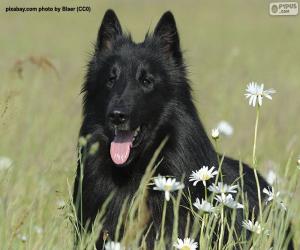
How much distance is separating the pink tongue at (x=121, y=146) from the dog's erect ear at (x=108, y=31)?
34.2 inches

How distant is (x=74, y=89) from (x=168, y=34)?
720 cm

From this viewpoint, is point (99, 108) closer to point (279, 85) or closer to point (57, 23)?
point (279, 85)

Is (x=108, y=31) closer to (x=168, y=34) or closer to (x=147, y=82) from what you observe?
(x=168, y=34)

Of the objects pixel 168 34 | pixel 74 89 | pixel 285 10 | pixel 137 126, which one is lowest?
pixel 74 89

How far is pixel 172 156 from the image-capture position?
514cm

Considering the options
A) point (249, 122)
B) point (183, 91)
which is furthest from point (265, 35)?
point (183, 91)

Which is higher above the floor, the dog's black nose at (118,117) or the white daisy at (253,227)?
the dog's black nose at (118,117)

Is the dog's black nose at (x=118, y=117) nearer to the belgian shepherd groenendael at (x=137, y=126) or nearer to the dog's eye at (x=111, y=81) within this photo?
the belgian shepherd groenendael at (x=137, y=126)

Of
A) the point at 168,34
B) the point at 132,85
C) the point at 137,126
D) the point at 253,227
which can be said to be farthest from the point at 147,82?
the point at 253,227

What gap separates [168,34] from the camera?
5.49 meters

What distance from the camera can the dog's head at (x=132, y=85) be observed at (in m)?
5.00

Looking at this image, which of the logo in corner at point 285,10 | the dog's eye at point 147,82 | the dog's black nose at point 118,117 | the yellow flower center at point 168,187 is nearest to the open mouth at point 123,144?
the dog's black nose at point 118,117

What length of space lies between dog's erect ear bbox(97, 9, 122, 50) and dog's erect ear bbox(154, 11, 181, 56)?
0.34 metres

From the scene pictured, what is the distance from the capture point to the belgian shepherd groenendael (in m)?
5.00
